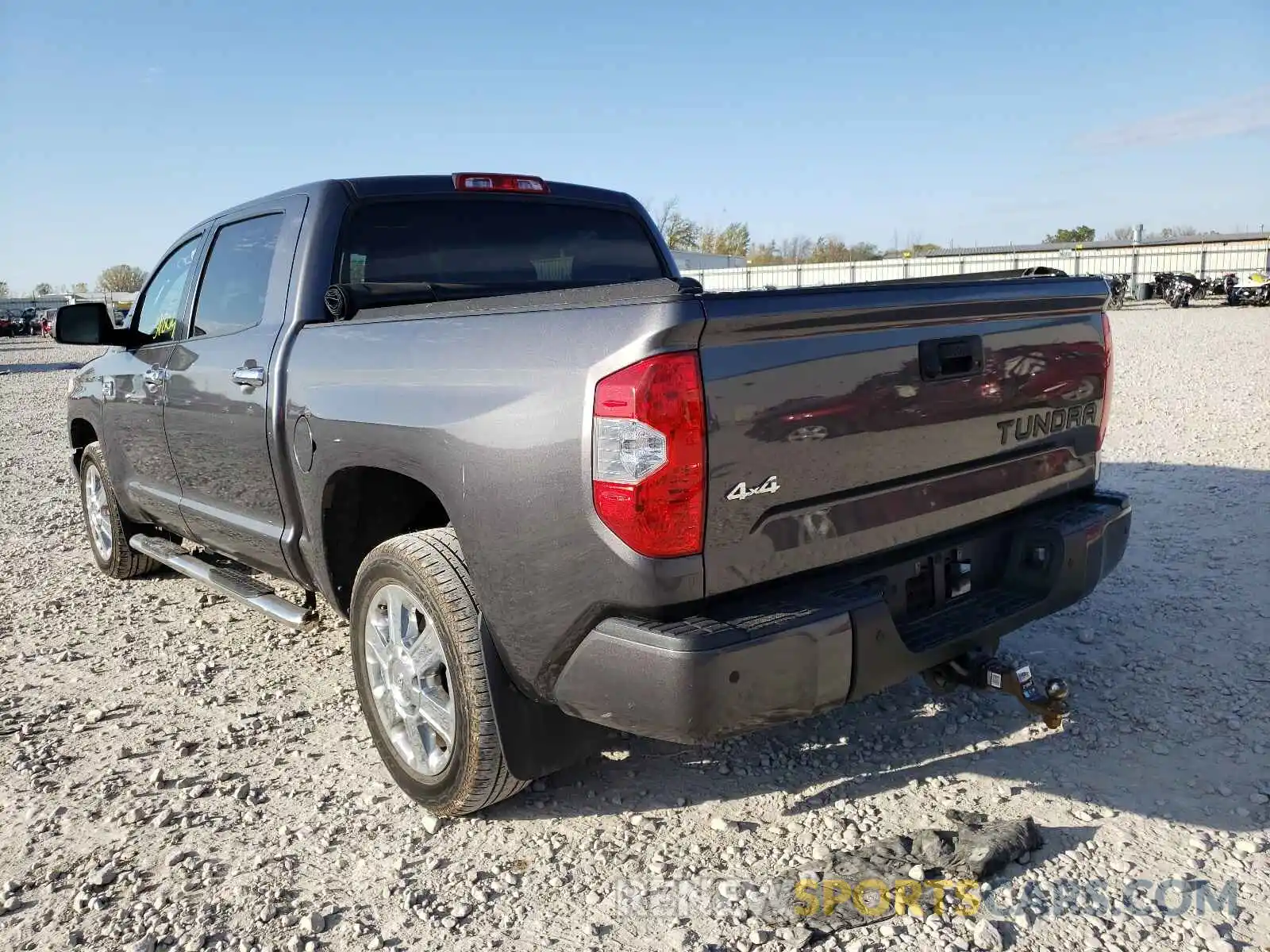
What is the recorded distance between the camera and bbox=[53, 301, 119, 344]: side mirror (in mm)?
4613

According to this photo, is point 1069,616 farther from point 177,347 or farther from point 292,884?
point 177,347

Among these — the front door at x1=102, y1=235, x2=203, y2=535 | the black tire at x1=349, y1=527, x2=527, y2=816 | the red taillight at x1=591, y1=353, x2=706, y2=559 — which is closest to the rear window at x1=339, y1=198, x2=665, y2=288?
the black tire at x1=349, y1=527, x2=527, y2=816

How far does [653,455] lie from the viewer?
2189 millimetres

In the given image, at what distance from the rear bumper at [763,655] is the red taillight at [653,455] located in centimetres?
22

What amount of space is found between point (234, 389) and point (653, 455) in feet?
7.35

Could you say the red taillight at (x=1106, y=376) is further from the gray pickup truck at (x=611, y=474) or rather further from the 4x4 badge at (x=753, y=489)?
the 4x4 badge at (x=753, y=489)

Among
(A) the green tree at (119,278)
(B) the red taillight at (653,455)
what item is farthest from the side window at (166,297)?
(A) the green tree at (119,278)

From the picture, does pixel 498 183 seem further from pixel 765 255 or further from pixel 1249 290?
pixel 765 255

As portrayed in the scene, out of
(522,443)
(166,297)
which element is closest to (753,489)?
(522,443)

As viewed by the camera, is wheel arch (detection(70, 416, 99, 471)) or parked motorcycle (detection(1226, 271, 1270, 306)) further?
parked motorcycle (detection(1226, 271, 1270, 306))

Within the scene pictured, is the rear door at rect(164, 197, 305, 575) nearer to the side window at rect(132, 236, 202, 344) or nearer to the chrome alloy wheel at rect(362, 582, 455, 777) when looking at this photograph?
the side window at rect(132, 236, 202, 344)

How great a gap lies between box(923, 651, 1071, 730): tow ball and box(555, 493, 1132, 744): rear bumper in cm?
16

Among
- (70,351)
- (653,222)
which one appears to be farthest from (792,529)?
(70,351)

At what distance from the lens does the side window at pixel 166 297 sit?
4.67 m
